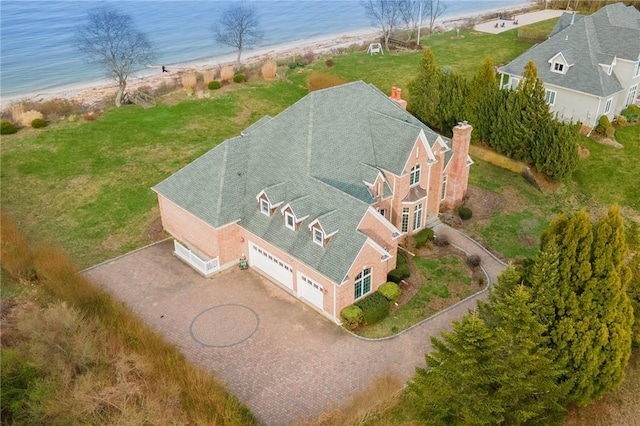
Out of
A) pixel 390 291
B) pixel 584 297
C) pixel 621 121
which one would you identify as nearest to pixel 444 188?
pixel 390 291

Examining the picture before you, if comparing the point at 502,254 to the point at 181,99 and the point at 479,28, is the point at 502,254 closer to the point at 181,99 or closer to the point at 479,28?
the point at 181,99

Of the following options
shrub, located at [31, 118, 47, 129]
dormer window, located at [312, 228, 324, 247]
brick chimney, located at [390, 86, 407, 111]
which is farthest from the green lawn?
shrub, located at [31, 118, 47, 129]

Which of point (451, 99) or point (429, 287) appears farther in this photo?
point (451, 99)

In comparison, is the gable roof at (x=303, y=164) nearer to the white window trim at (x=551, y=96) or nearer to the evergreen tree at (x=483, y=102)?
the evergreen tree at (x=483, y=102)

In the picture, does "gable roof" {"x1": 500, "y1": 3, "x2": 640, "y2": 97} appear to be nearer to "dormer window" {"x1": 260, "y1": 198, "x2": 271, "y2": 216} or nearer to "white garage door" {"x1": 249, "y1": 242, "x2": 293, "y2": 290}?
"dormer window" {"x1": 260, "y1": 198, "x2": 271, "y2": 216}

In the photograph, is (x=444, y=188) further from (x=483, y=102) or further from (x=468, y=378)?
(x=468, y=378)

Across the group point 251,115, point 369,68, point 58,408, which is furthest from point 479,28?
point 58,408
